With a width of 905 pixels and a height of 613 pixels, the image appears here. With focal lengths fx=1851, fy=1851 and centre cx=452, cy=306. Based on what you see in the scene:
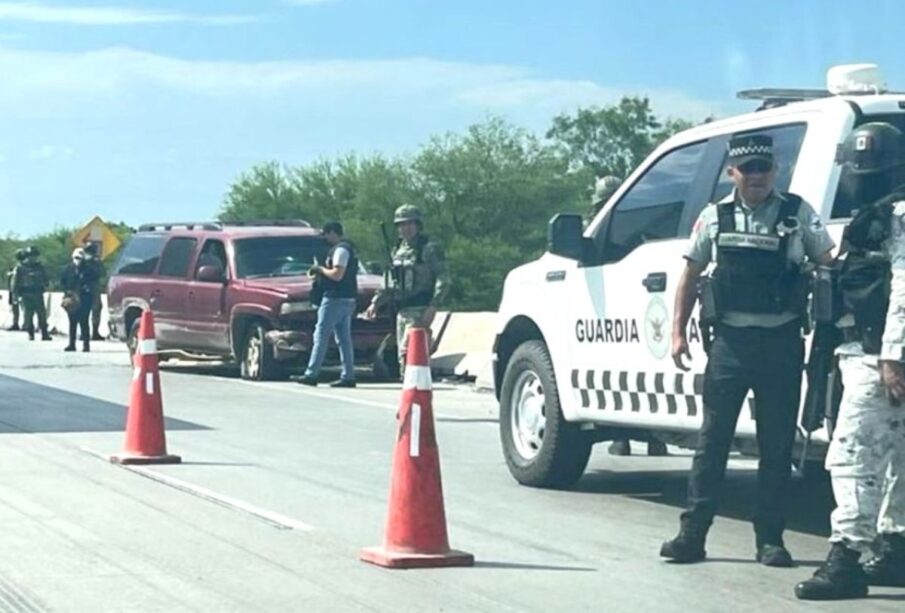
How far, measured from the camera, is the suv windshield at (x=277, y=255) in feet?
72.1

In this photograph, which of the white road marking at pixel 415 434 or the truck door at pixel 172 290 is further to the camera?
the truck door at pixel 172 290

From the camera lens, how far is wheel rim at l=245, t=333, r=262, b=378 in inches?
839

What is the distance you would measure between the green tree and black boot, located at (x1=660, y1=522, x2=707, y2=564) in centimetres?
6648

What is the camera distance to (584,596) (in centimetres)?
787

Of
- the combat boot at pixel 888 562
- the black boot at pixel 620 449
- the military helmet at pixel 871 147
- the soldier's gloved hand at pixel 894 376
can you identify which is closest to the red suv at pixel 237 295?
the black boot at pixel 620 449

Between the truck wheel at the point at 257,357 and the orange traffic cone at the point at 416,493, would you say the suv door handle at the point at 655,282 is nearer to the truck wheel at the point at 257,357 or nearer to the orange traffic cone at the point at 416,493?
the orange traffic cone at the point at 416,493

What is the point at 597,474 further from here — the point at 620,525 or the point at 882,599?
the point at 882,599

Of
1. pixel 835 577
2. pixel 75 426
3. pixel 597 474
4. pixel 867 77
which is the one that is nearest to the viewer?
pixel 835 577

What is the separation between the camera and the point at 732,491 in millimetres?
11383

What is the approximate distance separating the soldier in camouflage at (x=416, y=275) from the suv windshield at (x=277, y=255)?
5581mm

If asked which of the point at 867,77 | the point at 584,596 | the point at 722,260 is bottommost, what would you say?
the point at 584,596

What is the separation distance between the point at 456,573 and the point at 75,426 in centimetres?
753

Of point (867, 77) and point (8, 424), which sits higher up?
point (867, 77)

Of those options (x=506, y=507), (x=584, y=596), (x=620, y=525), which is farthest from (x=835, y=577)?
(x=506, y=507)
